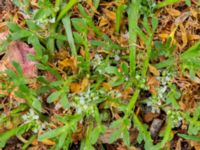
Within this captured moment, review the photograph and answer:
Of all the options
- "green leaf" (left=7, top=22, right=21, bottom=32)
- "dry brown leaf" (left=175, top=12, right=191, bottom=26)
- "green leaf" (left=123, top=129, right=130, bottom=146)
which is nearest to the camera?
"green leaf" (left=123, top=129, right=130, bottom=146)

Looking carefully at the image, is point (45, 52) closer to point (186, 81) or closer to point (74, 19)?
point (74, 19)

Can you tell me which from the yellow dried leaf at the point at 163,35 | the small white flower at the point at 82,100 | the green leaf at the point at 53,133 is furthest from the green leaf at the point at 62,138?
the yellow dried leaf at the point at 163,35

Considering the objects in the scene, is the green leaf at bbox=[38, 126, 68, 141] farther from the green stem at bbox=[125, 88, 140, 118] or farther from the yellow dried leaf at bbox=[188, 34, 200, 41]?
the yellow dried leaf at bbox=[188, 34, 200, 41]

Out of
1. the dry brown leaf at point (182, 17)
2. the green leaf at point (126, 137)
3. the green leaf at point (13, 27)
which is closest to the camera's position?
the green leaf at point (126, 137)

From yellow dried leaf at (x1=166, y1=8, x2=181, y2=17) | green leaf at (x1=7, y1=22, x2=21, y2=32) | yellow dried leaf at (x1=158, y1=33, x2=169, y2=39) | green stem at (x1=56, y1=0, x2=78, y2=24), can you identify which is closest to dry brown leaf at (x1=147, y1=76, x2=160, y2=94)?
yellow dried leaf at (x1=158, y1=33, x2=169, y2=39)

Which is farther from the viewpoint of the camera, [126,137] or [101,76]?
[101,76]

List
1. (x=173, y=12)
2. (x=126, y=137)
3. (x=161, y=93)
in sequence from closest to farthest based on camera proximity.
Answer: (x=126, y=137) < (x=161, y=93) < (x=173, y=12)

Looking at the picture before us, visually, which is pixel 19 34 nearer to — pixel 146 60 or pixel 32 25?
pixel 32 25

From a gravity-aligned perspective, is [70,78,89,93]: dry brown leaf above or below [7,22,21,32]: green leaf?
below

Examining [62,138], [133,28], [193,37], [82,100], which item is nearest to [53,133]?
[62,138]

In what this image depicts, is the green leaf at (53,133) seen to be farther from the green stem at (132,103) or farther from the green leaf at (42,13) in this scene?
the green leaf at (42,13)

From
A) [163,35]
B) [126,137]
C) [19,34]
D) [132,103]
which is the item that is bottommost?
[126,137]
